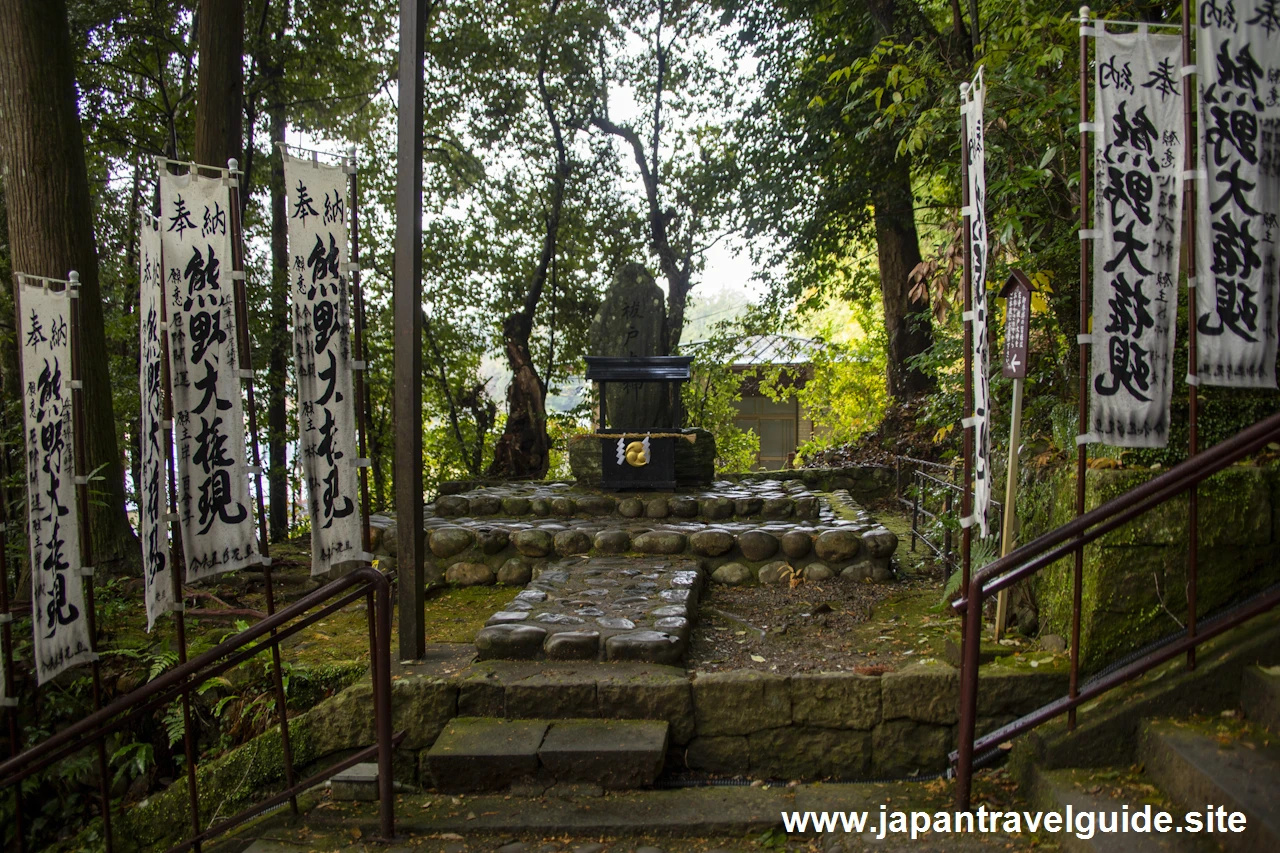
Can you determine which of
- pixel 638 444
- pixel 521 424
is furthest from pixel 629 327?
pixel 521 424

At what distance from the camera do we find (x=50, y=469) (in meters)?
4.00

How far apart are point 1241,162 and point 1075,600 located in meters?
1.87

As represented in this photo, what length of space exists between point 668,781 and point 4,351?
252 inches

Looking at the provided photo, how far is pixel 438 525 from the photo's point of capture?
7.14 meters

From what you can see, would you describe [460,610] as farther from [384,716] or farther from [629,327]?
[629,327]

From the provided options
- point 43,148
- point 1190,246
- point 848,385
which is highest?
point 43,148

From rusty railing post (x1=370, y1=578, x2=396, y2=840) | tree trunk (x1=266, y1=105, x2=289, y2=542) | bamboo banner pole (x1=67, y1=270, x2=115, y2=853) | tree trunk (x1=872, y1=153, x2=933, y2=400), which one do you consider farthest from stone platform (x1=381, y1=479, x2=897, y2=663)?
tree trunk (x1=872, y1=153, x2=933, y2=400)

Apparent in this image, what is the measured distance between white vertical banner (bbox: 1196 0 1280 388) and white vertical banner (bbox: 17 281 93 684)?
5210 millimetres

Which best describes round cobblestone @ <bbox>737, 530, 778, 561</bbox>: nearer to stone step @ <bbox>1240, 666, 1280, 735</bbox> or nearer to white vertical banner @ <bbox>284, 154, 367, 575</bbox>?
white vertical banner @ <bbox>284, 154, 367, 575</bbox>

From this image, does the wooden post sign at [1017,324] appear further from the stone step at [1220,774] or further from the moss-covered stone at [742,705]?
the moss-covered stone at [742,705]

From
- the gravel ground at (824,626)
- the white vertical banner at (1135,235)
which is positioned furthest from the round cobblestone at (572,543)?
the white vertical banner at (1135,235)

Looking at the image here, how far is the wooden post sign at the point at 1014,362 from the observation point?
4.08 m

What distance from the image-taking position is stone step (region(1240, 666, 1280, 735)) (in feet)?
9.86

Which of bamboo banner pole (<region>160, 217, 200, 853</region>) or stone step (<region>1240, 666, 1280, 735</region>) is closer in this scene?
stone step (<region>1240, 666, 1280, 735</region>)
